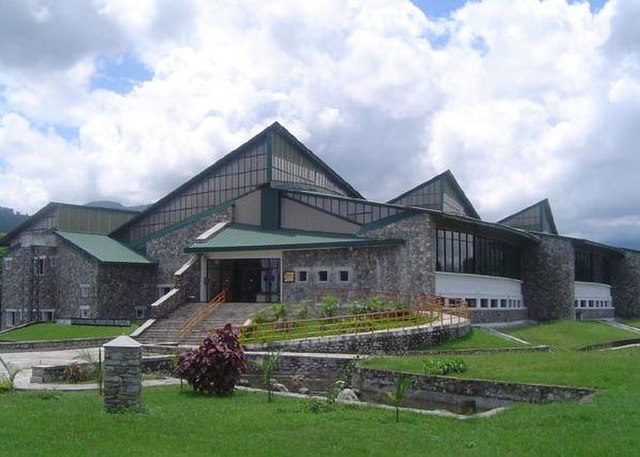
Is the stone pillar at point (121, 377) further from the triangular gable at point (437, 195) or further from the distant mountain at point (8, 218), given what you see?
the distant mountain at point (8, 218)

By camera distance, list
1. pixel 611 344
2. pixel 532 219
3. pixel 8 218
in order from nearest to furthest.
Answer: pixel 611 344 → pixel 532 219 → pixel 8 218

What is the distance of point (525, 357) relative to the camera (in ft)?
67.2

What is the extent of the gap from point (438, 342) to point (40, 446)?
20.6 meters

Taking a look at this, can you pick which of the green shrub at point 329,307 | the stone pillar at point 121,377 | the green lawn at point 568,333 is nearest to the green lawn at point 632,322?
the green lawn at point 568,333

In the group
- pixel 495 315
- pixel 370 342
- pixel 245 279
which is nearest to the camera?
pixel 370 342

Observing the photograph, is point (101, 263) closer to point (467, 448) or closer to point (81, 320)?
point (81, 320)

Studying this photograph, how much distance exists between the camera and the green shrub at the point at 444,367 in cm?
1862

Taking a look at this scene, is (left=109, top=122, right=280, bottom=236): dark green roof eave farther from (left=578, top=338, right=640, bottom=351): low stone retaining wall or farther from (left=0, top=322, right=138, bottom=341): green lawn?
(left=578, top=338, right=640, bottom=351): low stone retaining wall

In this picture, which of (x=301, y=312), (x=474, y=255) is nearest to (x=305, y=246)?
(x=301, y=312)

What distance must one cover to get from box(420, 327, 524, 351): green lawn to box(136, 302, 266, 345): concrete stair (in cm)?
916

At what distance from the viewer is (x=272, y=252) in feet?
123

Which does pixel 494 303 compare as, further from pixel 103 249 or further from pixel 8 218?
pixel 8 218

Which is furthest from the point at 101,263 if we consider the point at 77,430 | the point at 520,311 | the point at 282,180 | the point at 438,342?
the point at 77,430

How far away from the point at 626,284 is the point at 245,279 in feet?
108
